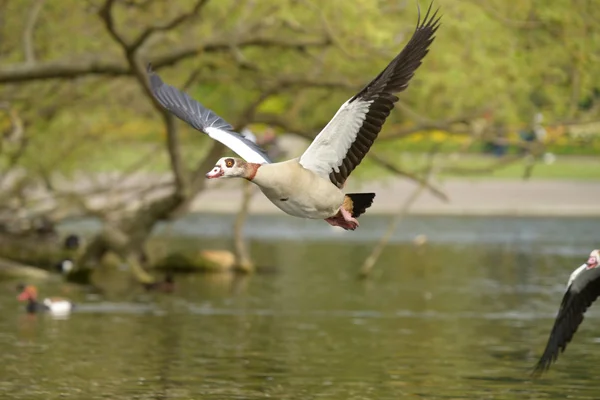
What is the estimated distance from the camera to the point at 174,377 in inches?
724

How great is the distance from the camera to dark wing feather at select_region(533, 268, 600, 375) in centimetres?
1648

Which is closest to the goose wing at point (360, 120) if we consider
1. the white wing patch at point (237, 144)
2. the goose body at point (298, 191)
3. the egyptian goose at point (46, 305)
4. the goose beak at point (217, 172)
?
the goose body at point (298, 191)

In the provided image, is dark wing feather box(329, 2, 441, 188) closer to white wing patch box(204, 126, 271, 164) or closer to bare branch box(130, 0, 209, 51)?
white wing patch box(204, 126, 271, 164)

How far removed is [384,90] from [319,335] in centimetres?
971

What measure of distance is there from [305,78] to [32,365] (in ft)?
34.1

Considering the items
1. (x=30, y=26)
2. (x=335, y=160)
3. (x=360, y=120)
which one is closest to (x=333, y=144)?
(x=335, y=160)

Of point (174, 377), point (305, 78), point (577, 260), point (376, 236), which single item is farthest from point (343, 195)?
point (376, 236)

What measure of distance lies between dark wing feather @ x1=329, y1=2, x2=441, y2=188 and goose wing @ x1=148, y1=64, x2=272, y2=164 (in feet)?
2.43

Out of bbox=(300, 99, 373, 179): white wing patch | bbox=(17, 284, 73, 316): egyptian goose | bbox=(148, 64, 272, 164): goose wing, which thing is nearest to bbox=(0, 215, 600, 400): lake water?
bbox=(17, 284, 73, 316): egyptian goose

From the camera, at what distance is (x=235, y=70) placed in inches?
1154

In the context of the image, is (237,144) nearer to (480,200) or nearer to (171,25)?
(171,25)

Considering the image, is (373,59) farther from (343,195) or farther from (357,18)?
(343,195)

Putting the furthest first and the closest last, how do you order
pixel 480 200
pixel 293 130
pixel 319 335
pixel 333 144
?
pixel 480 200 → pixel 293 130 → pixel 319 335 → pixel 333 144

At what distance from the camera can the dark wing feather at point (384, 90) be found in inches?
509
